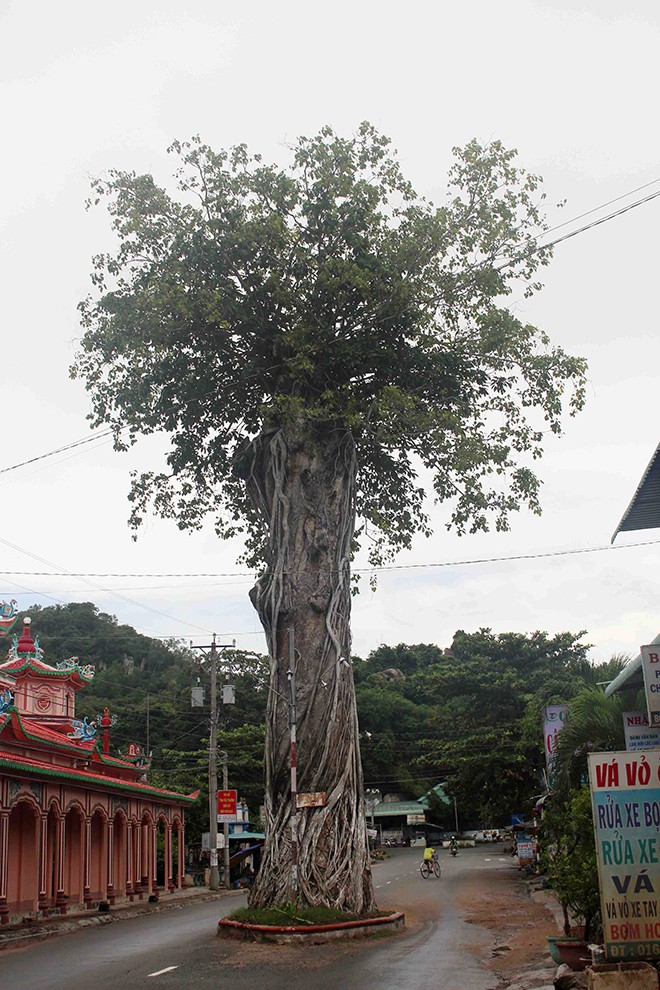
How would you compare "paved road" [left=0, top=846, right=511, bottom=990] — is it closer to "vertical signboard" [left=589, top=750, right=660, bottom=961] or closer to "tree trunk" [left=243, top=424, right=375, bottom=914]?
"tree trunk" [left=243, top=424, right=375, bottom=914]

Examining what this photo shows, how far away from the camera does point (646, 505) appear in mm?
11648

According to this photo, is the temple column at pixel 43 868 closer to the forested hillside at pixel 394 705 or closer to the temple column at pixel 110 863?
the temple column at pixel 110 863

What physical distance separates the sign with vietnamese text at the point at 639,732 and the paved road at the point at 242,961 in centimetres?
294

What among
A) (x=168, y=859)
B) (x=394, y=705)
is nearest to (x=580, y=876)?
(x=168, y=859)

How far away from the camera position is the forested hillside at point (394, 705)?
3672 centimetres

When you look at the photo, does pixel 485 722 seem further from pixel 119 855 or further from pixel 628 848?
pixel 628 848

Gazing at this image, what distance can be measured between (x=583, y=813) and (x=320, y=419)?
9.83 meters

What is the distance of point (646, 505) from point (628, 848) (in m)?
4.49

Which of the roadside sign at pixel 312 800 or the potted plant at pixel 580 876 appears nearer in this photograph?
the potted plant at pixel 580 876

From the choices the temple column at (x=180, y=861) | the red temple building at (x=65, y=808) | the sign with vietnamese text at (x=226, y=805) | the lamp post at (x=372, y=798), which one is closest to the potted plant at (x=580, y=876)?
the red temple building at (x=65, y=808)

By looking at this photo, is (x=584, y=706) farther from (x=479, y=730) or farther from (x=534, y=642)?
(x=534, y=642)

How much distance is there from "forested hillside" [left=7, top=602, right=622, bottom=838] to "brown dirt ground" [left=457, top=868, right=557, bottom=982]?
16.8 ft

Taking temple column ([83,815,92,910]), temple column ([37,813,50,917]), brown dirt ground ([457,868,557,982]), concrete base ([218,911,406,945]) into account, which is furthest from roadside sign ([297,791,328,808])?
temple column ([83,815,92,910])

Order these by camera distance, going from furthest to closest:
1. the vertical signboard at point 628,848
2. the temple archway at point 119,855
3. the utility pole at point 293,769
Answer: the temple archway at point 119,855 < the utility pole at point 293,769 < the vertical signboard at point 628,848
